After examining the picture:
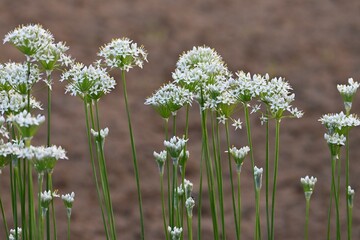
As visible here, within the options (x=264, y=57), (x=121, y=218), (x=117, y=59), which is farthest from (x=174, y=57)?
(x=117, y=59)

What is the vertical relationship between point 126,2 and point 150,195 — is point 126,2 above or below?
above

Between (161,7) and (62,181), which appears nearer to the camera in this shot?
(62,181)

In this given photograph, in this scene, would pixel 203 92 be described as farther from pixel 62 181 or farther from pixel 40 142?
pixel 40 142

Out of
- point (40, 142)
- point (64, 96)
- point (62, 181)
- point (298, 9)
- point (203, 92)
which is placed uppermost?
point (298, 9)

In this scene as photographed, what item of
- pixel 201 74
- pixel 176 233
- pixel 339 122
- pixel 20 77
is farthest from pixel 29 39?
pixel 339 122

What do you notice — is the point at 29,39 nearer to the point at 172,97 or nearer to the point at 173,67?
the point at 172,97

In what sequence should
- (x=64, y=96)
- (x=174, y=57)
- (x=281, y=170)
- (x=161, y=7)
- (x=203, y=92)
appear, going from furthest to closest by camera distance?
(x=161, y=7) → (x=174, y=57) → (x=64, y=96) → (x=281, y=170) → (x=203, y=92)

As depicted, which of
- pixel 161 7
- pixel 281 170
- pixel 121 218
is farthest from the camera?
pixel 161 7

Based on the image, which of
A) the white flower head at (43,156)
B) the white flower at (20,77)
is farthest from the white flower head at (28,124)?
the white flower at (20,77)

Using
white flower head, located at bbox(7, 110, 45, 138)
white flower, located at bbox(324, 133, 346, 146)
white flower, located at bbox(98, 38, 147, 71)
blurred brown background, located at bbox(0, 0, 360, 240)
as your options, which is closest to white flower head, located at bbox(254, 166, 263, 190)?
white flower, located at bbox(324, 133, 346, 146)
